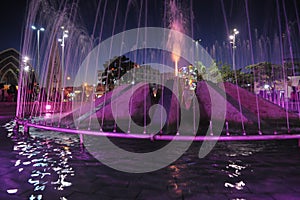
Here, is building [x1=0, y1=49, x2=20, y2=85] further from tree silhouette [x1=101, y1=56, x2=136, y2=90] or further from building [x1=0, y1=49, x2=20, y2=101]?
tree silhouette [x1=101, y1=56, x2=136, y2=90]

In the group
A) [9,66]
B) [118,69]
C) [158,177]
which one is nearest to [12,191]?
[158,177]

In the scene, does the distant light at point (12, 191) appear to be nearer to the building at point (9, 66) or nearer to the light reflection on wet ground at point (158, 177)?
the light reflection on wet ground at point (158, 177)

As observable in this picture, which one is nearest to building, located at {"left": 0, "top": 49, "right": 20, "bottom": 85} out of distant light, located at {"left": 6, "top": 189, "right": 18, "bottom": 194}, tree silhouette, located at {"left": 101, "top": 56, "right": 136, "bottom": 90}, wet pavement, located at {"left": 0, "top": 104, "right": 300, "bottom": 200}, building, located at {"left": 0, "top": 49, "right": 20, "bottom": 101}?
building, located at {"left": 0, "top": 49, "right": 20, "bottom": 101}

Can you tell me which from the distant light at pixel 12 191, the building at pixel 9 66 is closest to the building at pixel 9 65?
the building at pixel 9 66

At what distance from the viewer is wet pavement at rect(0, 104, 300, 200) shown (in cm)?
330

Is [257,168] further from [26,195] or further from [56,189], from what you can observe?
[26,195]

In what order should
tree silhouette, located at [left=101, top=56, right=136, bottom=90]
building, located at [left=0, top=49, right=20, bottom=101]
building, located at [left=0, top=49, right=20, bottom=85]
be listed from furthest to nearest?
building, located at [left=0, top=49, right=20, bottom=85], building, located at [left=0, top=49, right=20, bottom=101], tree silhouette, located at [left=101, top=56, right=136, bottom=90]

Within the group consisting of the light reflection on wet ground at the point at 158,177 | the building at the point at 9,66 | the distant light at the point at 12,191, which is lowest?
the distant light at the point at 12,191

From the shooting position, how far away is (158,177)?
13.2 feet

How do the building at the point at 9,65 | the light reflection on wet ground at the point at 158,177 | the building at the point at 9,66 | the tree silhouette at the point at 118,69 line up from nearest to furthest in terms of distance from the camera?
the light reflection on wet ground at the point at 158,177 < the tree silhouette at the point at 118,69 < the building at the point at 9,66 < the building at the point at 9,65

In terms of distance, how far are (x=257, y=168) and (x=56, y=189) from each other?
4.15m

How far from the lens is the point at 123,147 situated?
22.2 ft

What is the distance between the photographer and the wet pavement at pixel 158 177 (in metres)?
3.30

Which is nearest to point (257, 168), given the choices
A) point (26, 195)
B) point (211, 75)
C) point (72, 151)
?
point (26, 195)
